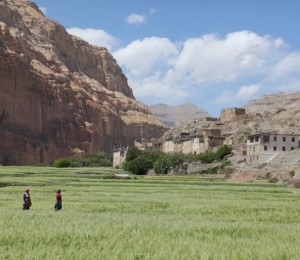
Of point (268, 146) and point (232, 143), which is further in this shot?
point (232, 143)

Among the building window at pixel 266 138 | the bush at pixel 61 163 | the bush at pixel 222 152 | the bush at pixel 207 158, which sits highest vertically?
the building window at pixel 266 138

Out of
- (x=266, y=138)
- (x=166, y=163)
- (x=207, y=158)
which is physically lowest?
(x=166, y=163)

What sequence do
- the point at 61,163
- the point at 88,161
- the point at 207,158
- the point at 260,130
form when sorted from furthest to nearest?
1. the point at 88,161
2. the point at 61,163
3. the point at 260,130
4. the point at 207,158

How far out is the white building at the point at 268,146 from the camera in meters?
105

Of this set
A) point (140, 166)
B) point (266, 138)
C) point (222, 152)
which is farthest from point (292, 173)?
point (140, 166)

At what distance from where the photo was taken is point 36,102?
188 meters

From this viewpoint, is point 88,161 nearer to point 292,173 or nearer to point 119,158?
point 119,158

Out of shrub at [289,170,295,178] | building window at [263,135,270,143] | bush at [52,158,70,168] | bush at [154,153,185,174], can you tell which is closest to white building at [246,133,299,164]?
building window at [263,135,270,143]

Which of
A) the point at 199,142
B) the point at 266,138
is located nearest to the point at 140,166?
the point at 266,138

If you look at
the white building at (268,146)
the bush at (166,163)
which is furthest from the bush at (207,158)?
the white building at (268,146)

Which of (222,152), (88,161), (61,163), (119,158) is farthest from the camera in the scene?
(88,161)

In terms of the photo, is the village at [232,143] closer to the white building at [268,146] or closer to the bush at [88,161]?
the white building at [268,146]

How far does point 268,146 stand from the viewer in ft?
345

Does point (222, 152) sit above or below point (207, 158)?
above
